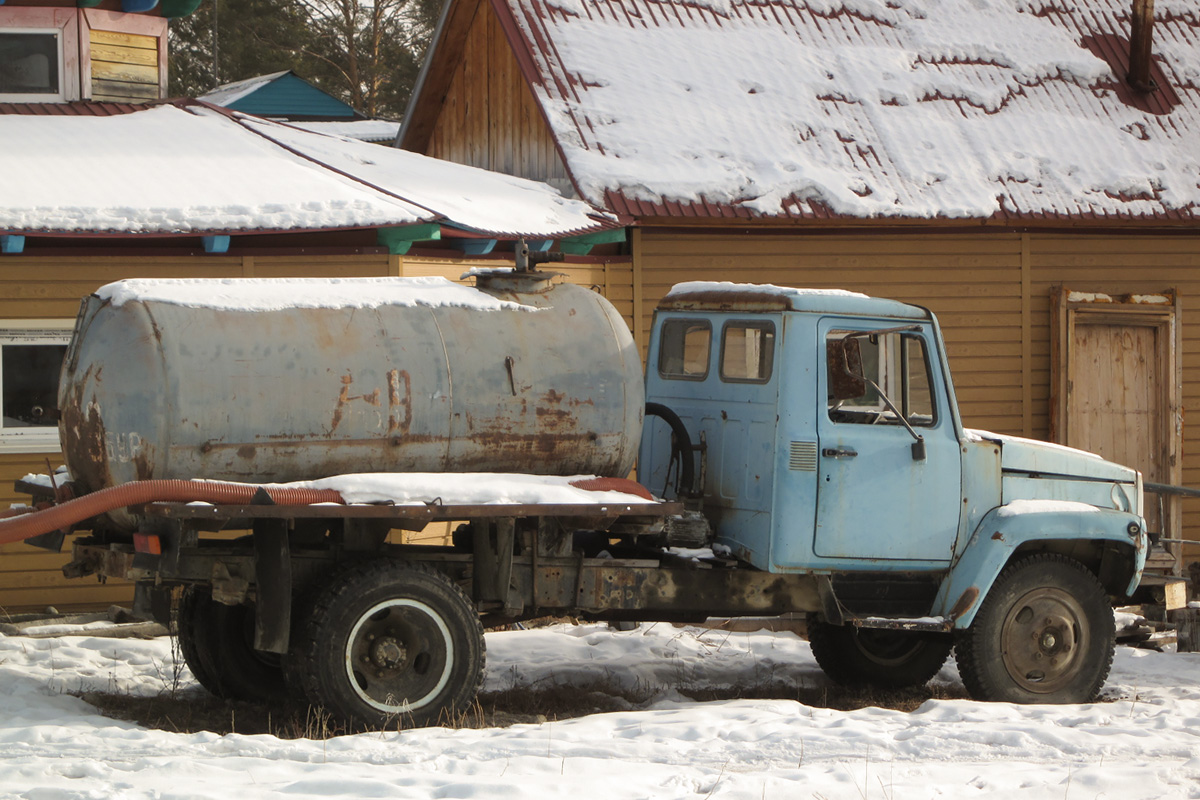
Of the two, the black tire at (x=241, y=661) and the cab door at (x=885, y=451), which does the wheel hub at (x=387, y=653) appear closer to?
the black tire at (x=241, y=661)

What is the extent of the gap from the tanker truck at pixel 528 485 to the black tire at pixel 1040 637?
0.02 m

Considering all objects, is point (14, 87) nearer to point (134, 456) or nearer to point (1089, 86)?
point (134, 456)

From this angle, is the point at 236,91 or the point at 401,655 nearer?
the point at 401,655

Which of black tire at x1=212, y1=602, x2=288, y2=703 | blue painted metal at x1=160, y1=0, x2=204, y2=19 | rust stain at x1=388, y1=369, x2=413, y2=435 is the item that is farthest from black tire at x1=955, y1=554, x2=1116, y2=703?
blue painted metal at x1=160, y1=0, x2=204, y2=19

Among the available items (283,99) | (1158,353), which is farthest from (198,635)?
(283,99)

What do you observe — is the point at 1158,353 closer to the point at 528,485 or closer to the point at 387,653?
the point at 528,485

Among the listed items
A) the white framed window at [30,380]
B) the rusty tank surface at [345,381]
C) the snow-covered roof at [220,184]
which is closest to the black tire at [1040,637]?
the rusty tank surface at [345,381]

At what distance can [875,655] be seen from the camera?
8945mm

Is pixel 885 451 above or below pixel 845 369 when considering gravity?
below

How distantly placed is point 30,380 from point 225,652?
405 centimetres

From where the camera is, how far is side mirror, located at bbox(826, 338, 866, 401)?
7453mm

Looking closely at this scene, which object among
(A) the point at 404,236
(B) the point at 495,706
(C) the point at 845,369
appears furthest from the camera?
(A) the point at 404,236

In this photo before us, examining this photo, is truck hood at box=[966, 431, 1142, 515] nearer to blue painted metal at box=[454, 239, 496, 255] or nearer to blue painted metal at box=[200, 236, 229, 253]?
blue painted metal at box=[454, 239, 496, 255]

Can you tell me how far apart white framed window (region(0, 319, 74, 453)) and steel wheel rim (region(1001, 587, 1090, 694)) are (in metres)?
7.10
